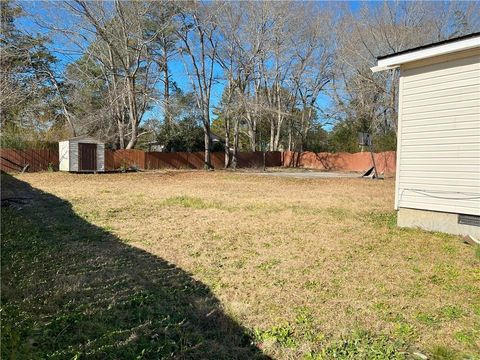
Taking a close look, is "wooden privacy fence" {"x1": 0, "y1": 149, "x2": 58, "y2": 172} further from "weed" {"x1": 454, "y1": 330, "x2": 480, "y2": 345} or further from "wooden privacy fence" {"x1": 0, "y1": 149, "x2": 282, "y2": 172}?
"weed" {"x1": 454, "y1": 330, "x2": 480, "y2": 345}

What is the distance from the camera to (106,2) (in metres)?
20.5

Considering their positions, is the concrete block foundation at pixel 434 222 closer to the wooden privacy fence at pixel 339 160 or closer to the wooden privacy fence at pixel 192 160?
the wooden privacy fence at pixel 192 160

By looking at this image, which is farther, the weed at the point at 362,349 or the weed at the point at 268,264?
the weed at the point at 268,264

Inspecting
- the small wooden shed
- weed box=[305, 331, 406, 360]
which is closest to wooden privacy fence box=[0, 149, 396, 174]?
the small wooden shed

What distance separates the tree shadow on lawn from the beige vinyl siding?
4.58 m

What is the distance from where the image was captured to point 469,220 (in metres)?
6.05

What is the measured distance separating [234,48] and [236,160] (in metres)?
8.18

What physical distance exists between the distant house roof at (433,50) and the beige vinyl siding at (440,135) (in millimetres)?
185

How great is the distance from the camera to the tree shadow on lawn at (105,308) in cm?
244

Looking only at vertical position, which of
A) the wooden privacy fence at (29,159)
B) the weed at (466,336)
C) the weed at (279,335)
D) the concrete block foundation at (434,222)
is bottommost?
the weed at (279,335)

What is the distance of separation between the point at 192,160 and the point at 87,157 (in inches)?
346

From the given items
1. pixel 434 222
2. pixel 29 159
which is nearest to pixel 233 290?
pixel 434 222

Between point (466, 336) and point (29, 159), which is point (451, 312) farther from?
point (29, 159)

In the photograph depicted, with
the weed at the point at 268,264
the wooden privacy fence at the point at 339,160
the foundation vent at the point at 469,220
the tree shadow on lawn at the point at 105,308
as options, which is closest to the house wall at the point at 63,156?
the tree shadow on lawn at the point at 105,308
